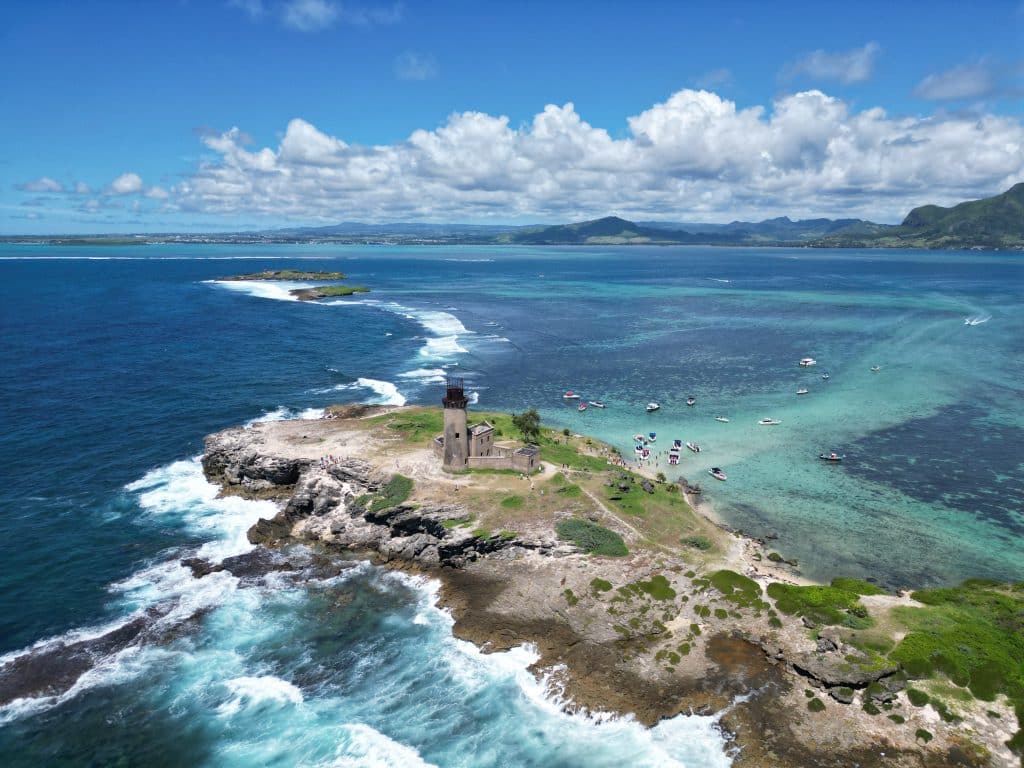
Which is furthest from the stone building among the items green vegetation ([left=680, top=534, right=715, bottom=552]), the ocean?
green vegetation ([left=680, top=534, right=715, bottom=552])

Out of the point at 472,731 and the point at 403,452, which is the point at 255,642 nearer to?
the point at 472,731

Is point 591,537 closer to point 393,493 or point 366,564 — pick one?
point 393,493

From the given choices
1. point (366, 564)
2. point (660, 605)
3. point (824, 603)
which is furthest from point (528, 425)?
point (824, 603)

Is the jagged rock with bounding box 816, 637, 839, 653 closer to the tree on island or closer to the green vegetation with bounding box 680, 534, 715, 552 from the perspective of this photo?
the green vegetation with bounding box 680, 534, 715, 552

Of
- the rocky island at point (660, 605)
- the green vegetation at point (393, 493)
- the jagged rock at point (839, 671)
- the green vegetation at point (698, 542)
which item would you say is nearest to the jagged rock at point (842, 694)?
the rocky island at point (660, 605)

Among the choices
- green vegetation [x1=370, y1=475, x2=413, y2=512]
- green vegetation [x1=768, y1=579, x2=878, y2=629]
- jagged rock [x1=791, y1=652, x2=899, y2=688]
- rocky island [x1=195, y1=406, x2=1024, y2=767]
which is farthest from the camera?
green vegetation [x1=370, y1=475, x2=413, y2=512]

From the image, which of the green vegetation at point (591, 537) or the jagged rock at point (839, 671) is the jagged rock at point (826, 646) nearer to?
the jagged rock at point (839, 671)
